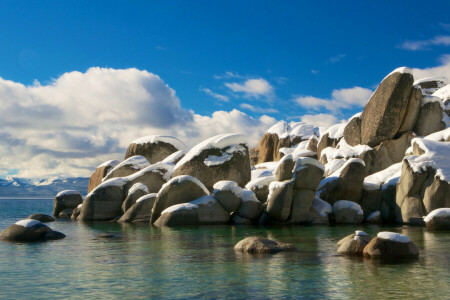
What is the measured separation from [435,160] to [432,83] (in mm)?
27394

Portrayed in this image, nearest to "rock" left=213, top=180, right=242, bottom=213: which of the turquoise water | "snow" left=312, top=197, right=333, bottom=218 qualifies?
"snow" left=312, top=197, right=333, bottom=218

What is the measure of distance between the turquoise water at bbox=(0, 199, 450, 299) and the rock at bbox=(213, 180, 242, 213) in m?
10.4

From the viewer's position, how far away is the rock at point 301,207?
31.8 meters

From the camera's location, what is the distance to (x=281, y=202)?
31578 mm

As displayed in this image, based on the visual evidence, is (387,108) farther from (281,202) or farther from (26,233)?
(26,233)

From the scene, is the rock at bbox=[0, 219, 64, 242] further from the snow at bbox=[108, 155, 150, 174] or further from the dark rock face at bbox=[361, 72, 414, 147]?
the dark rock face at bbox=[361, 72, 414, 147]

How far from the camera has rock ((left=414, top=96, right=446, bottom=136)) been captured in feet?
145

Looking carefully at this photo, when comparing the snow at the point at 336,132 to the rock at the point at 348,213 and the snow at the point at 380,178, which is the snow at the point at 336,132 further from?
the rock at the point at 348,213

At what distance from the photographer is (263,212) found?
→ 32750mm

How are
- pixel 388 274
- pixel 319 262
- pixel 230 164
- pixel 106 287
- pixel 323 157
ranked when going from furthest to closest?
pixel 323 157, pixel 230 164, pixel 319 262, pixel 388 274, pixel 106 287

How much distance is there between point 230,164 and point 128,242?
16453 mm

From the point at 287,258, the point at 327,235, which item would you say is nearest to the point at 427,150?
the point at 327,235

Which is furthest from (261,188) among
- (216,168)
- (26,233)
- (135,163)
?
(26,233)

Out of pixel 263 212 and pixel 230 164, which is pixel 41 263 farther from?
pixel 230 164
